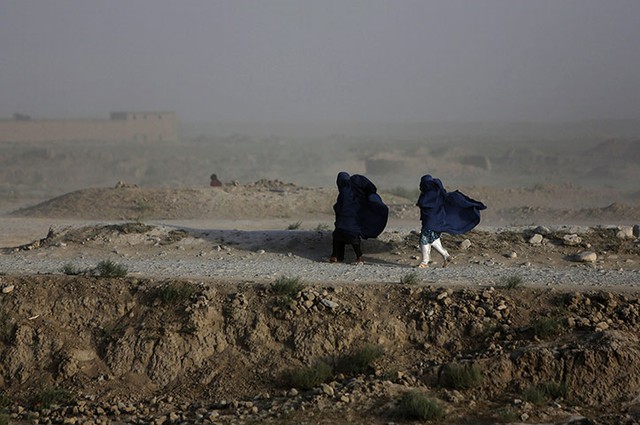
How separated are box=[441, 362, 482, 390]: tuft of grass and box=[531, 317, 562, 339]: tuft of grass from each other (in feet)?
2.86

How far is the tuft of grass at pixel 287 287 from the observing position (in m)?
10.1

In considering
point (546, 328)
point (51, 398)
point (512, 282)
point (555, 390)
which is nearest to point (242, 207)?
point (512, 282)

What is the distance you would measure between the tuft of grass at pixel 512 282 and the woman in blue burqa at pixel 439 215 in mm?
1852

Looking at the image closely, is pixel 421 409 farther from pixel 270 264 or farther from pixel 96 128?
pixel 96 128

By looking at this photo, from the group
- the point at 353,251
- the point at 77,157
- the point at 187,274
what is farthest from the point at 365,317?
the point at 77,157

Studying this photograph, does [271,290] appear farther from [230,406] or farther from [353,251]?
[353,251]

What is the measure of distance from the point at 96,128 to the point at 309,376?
64.1m

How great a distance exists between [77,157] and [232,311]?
46955 millimetres

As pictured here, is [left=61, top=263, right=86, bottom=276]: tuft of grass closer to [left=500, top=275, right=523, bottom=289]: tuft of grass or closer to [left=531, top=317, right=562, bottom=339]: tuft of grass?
[left=500, top=275, right=523, bottom=289]: tuft of grass

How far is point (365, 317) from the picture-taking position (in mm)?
9781

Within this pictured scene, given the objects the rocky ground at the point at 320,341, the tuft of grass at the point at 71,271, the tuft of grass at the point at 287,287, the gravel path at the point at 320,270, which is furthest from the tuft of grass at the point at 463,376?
the tuft of grass at the point at 71,271

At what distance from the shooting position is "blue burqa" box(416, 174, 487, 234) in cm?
1214

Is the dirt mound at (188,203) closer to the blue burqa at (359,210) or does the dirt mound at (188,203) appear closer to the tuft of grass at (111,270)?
the blue burqa at (359,210)

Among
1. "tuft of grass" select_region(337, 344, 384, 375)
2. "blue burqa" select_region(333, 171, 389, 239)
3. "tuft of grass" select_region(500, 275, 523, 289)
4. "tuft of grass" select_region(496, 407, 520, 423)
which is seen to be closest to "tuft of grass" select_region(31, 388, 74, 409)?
"tuft of grass" select_region(337, 344, 384, 375)
